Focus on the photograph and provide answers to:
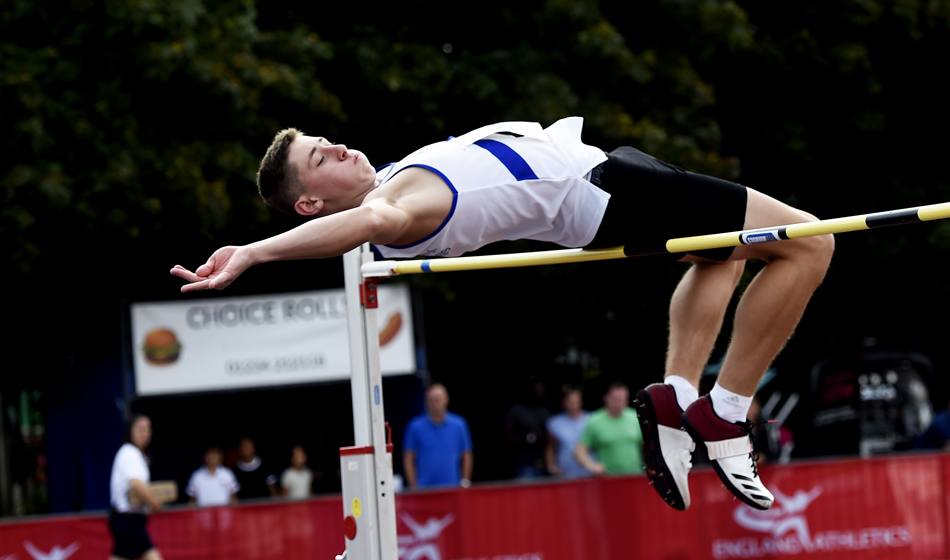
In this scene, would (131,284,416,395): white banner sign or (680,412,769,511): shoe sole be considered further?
(131,284,416,395): white banner sign

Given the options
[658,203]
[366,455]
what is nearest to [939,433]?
[366,455]

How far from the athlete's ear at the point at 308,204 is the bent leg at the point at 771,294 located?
1465 mm

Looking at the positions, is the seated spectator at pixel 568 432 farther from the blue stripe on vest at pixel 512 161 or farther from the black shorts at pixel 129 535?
the blue stripe on vest at pixel 512 161

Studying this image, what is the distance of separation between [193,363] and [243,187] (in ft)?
5.16

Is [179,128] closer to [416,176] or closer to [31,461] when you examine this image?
[416,176]

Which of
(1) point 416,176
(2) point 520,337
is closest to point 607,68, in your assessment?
(2) point 520,337

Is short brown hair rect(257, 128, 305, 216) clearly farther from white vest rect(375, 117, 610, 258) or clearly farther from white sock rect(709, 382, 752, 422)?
white sock rect(709, 382, 752, 422)

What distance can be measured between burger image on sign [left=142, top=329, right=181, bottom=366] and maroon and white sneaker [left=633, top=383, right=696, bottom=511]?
6415mm

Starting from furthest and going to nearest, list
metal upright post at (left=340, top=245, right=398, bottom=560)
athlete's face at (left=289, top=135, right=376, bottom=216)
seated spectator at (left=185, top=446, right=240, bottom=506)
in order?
seated spectator at (left=185, top=446, right=240, bottom=506) < metal upright post at (left=340, top=245, right=398, bottom=560) < athlete's face at (left=289, top=135, right=376, bottom=216)

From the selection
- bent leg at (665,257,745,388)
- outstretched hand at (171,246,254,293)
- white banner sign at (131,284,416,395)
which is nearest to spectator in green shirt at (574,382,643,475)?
white banner sign at (131,284,416,395)

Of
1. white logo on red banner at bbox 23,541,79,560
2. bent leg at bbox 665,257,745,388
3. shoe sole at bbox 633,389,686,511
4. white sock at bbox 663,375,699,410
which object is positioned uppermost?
bent leg at bbox 665,257,745,388

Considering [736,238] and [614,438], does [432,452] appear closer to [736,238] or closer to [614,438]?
[614,438]

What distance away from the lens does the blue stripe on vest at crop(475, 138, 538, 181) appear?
3.71 metres

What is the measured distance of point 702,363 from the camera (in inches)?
173
